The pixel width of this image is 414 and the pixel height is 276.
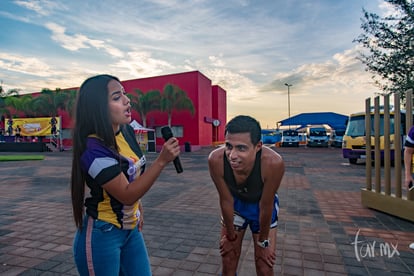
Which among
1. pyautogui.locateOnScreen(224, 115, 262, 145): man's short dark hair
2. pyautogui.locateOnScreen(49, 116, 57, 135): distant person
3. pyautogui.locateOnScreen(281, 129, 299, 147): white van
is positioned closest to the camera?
pyautogui.locateOnScreen(224, 115, 262, 145): man's short dark hair

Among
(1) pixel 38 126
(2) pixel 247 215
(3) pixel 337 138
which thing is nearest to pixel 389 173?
(2) pixel 247 215

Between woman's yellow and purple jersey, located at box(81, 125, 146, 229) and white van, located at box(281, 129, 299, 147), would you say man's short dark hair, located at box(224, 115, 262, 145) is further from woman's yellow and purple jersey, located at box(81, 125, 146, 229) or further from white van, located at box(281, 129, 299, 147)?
white van, located at box(281, 129, 299, 147)

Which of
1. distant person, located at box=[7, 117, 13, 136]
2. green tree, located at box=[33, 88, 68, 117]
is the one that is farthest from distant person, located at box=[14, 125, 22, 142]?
green tree, located at box=[33, 88, 68, 117]

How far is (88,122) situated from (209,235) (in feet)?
9.60

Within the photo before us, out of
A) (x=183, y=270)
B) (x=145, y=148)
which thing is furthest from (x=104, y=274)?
(x=145, y=148)

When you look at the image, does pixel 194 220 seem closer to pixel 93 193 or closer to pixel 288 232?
pixel 288 232

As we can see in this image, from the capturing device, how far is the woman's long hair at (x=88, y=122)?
152cm

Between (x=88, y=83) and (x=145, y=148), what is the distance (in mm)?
23520

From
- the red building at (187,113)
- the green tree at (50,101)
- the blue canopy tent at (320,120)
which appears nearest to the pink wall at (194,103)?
the red building at (187,113)

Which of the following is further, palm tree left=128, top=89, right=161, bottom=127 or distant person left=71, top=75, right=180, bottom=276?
palm tree left=128, top=89, right=161, bottom=127

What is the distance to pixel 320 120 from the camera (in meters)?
29.5

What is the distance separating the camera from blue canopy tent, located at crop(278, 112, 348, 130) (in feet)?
94.8

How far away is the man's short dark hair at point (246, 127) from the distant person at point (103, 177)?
51cm

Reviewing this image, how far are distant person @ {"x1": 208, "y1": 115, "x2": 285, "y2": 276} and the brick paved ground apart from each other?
87 centimetres
